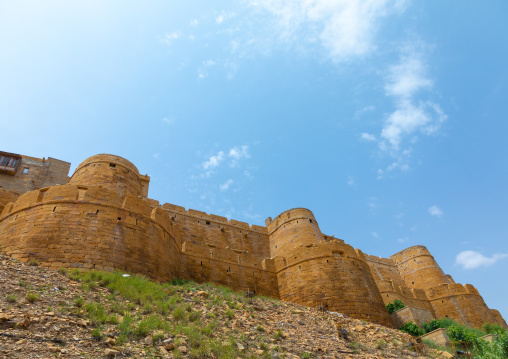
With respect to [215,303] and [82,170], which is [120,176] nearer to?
[82,170]

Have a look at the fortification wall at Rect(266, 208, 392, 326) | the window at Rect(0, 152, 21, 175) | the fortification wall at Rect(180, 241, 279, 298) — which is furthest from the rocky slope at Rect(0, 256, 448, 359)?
the window at Rect(0, 152, 21, 175)

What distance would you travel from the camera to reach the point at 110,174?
1831cm

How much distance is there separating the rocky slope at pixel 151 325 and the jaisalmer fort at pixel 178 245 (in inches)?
69.8

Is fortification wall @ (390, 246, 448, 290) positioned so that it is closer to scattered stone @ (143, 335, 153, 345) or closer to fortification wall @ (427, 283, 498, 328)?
fortification wall @ (427, 283, 498, 328)

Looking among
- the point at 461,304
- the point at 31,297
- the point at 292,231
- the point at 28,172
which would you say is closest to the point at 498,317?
the point at 461,304

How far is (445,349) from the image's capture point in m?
14.4

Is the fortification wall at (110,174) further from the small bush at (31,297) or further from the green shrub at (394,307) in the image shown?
the green shrub at (394,307)

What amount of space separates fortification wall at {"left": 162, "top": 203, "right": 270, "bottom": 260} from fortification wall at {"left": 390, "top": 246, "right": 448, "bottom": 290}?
1416cm

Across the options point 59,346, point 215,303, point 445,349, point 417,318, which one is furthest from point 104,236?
point 417,318

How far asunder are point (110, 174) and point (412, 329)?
1691 centimetres

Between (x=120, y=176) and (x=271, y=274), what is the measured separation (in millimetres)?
9406

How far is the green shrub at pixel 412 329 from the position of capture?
19.0 metres

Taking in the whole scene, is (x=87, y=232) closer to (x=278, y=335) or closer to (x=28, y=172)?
(x=278, y=335)

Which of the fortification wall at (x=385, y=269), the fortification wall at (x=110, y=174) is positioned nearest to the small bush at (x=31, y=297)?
the fortification wall at (x=110, y=174)
